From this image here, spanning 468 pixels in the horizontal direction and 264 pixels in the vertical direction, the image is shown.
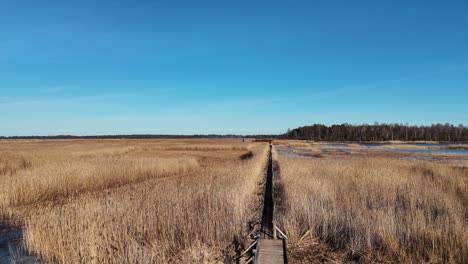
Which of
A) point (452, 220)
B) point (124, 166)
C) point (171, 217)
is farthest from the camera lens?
point (124, 166)

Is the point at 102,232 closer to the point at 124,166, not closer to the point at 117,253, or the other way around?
the point at 117,253

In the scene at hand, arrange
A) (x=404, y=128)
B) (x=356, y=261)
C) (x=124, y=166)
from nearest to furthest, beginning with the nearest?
(x=356, y=261) < (x=124, y=166) < (x=404, y=128)

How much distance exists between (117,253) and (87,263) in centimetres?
49

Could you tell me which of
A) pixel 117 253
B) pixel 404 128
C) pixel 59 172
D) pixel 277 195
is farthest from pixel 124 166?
pixel 404 128

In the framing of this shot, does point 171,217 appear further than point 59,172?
No

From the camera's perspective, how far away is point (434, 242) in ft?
18.0

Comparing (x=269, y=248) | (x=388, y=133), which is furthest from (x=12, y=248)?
(x=388, y=133)

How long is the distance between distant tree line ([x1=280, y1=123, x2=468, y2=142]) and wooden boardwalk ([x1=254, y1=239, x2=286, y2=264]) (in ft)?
456

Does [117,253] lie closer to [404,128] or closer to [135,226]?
[135,226]

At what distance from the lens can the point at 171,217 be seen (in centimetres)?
718

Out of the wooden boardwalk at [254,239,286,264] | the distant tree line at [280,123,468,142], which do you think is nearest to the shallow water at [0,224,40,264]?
the wooden boardwalk at [254,239,286,264]

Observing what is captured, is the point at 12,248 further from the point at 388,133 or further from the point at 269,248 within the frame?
the point at 388,133

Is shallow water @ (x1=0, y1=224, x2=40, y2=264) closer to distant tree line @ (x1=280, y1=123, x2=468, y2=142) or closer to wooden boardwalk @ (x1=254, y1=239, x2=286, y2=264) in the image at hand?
wooden boardwalk @ (x1=254, y1=239, x2=286, y2=264)

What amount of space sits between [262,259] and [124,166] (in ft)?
48.8
